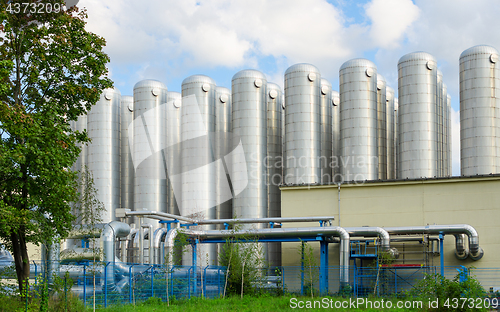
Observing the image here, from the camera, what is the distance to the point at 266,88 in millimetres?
46750

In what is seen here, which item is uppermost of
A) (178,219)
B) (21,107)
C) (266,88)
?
(266,88)

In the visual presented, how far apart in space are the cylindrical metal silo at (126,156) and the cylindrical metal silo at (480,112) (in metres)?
29.8

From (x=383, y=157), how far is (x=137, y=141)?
2193cm

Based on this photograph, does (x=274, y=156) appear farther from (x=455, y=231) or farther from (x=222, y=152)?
(x=455, y=231)

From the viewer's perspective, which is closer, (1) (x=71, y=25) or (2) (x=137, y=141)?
(1) (x=71, y=25)

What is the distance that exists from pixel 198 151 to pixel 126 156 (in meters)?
10.3

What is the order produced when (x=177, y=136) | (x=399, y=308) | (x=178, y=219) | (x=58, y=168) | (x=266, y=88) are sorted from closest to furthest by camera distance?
(x=58, y=168), (x=399, y=308), (x=178, y=219), (x=266, y=88), (x=177, y=136)

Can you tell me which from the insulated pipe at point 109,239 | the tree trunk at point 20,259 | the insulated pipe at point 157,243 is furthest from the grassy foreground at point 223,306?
the insulated pipe at point 157,243

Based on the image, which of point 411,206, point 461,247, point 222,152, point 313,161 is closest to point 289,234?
point 411,206

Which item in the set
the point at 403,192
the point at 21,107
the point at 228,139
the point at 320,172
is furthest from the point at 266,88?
the point at 21,107

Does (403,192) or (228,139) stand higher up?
(228,139)

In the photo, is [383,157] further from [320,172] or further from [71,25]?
[71,25]

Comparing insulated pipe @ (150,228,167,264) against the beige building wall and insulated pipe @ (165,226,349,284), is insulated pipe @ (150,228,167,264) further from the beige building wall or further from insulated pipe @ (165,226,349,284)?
the beige building wall

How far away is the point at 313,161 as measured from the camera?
42.8m
